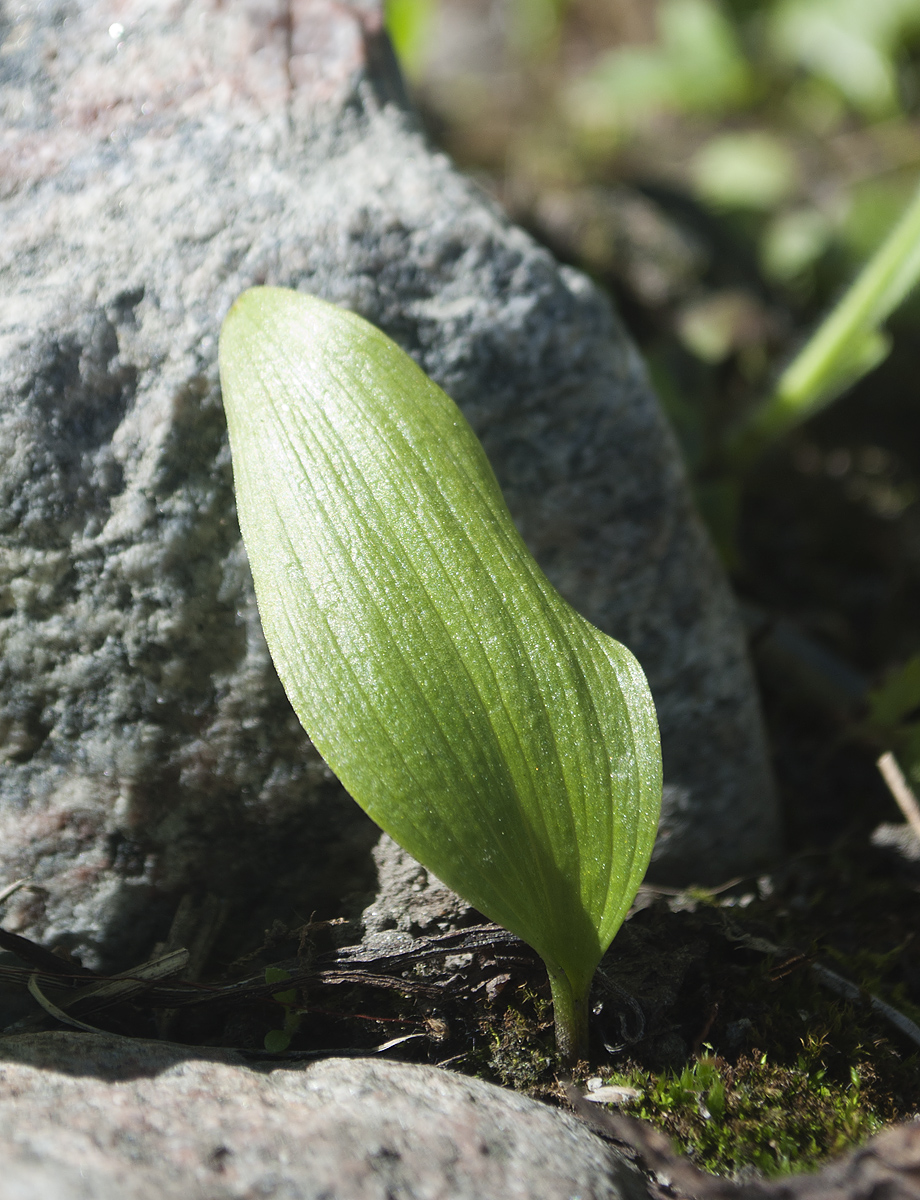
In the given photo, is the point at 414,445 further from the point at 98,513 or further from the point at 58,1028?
the point at 58,1028

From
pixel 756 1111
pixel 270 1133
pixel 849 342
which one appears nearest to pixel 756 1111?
pixel 756 1111

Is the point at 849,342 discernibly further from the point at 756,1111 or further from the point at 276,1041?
the point at 276,1041

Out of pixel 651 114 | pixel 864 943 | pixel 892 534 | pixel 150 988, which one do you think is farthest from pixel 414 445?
pixel 651 114

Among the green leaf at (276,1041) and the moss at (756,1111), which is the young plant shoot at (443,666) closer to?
the moss at (756,1111)

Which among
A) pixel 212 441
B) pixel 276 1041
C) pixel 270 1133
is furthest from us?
pixel 212 441

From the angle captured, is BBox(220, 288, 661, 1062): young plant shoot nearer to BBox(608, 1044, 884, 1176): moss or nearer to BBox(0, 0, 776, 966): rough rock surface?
BBox(608, 1044, 884, 1176): moss

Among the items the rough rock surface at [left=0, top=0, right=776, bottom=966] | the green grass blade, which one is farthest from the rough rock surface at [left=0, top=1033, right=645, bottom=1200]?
the green grass blade
